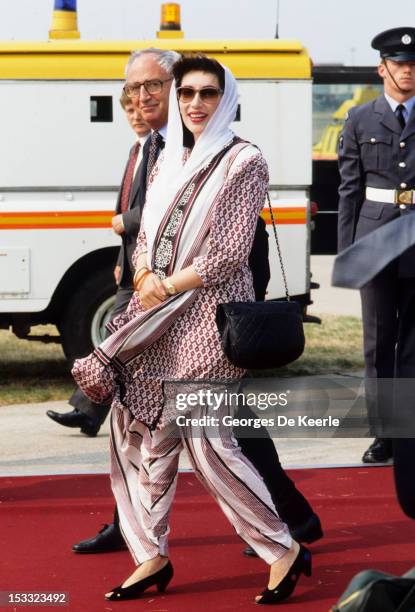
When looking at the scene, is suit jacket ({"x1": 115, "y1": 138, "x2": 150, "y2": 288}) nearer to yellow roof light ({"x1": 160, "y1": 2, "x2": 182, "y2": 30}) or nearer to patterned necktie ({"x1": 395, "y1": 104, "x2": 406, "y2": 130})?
patterned necktie ({"x1": 395, "y1": 104, "x2": 406, "y2": 130})

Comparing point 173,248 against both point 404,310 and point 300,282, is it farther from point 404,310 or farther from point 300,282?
point 300,282

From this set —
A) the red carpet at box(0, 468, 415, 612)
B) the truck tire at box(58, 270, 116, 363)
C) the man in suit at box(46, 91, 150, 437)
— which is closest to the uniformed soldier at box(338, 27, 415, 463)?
the red carpet at box(0, 468, 415, 612)

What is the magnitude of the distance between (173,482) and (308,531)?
2.36 ft

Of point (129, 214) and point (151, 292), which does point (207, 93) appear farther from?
point (129, 214)

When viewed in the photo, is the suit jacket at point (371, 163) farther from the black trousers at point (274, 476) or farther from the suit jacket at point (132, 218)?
the black trousers at point (274, 476)

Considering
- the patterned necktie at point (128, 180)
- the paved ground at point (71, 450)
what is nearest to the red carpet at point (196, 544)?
the paved ground at point (71, 450)

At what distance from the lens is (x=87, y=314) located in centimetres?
914

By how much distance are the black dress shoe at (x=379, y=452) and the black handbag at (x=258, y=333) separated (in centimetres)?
238

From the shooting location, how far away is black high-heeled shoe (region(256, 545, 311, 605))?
472cm

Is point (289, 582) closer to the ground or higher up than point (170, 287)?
closer to the ground

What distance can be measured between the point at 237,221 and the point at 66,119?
448 cm

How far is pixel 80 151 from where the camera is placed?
29.3 ft

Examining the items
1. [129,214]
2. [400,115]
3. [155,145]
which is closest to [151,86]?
[155,145]

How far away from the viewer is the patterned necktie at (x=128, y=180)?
614 centimetres
